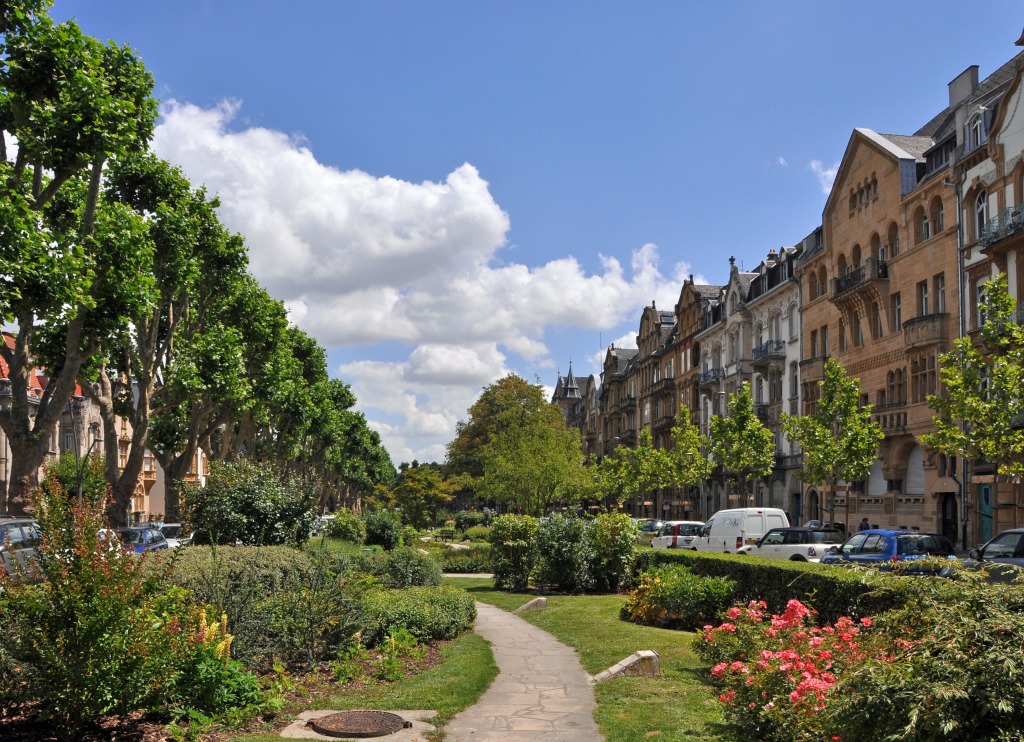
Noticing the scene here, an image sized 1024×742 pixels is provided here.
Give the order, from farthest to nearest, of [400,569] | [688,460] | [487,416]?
[487,416] < [688,460] < [400,569]

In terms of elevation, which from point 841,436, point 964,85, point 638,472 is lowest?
point 638,472

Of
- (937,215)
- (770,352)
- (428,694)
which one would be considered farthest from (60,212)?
(770,352)

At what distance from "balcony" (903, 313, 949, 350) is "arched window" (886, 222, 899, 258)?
516 centimetres

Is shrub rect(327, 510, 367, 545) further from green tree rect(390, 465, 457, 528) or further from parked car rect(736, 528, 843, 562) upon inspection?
green tree rect(390, 465, 457, 528)

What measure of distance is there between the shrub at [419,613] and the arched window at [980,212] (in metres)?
26.3

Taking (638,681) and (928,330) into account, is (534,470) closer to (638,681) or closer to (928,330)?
(928,330)

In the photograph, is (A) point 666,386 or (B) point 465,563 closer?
(B) point 465,563

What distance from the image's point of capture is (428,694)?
10242 millimetres

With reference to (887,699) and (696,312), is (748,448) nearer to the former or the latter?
(696,312)

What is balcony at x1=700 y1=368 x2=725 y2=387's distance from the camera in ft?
205

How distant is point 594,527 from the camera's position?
21797 millimetres

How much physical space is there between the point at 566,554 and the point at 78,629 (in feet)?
51.3

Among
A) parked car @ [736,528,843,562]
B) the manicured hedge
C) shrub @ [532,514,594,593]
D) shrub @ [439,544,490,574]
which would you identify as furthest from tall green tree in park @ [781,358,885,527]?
the manicured hedge

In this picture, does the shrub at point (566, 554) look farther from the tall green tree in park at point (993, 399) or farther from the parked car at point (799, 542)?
the tall green tree in park at point (993, 399)
